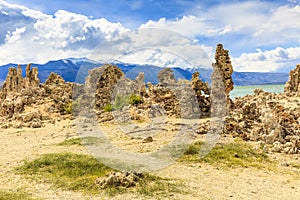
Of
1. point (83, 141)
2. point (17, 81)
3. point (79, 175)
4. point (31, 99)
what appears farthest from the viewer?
point (17, 81)

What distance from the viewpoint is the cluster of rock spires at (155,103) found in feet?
67.3

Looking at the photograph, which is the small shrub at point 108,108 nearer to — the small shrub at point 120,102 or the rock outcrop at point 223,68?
the small shrub at point 120,102

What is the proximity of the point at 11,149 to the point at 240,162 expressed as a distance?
12.3 metres

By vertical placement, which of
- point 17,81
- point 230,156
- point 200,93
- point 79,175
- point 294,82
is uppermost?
point 17,81

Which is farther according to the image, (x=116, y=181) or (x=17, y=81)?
(x=17, y=81)

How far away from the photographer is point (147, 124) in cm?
2547

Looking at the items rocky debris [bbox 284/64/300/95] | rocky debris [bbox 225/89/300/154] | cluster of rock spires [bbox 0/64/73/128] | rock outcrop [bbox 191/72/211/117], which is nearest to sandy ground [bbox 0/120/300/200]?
rocky debris [bbox 225/89/300/154]

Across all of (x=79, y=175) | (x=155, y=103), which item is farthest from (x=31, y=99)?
(x=79, y=175)

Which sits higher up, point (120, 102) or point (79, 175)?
point (120, 102)

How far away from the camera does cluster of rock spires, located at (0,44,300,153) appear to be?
807 inches

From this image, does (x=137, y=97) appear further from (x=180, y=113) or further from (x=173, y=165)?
(x=173, y=165)

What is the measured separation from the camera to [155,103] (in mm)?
31188

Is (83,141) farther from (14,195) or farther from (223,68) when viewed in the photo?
(223,68)

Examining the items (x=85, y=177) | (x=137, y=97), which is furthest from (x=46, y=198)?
(x=137, y=97)
